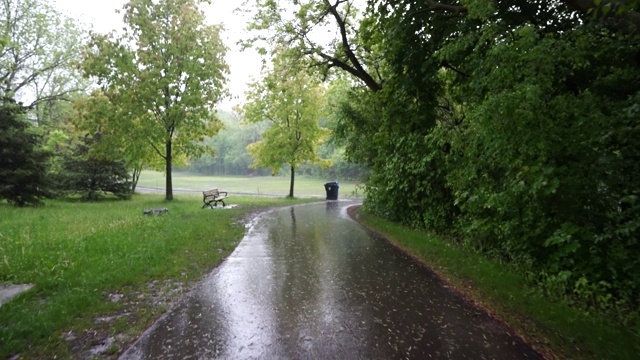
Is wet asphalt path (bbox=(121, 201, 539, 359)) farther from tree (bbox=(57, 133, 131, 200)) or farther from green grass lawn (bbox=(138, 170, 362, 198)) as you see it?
green grass lawn (bbox=(138, 170, 362, 198))

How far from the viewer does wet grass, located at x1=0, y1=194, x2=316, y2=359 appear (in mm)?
3674

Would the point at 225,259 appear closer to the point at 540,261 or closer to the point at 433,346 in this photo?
the point at 433,346

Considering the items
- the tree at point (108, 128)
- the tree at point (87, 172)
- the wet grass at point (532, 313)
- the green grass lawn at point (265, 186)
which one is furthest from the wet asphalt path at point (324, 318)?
the green grass lawn at point (265, 186)

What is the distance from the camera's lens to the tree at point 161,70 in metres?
17.1

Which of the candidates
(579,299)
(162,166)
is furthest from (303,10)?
(162,166)

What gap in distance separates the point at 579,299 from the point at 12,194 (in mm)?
18474

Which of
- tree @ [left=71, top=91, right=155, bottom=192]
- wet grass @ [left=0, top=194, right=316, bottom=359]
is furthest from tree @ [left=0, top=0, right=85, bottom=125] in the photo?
wet grass @ [left=0, top=194, right=316, bottom=359]

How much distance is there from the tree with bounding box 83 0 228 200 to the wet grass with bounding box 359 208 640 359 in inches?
607

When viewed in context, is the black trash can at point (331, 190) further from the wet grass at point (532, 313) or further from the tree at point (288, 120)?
the wet grass at point (532, 313)

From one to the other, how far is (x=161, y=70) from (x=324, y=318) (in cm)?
1732

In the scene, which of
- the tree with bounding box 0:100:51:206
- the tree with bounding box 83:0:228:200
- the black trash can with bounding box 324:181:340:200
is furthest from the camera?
the black trash can with bounding box 324:181:340:200

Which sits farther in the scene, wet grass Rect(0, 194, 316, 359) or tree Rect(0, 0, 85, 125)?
tree Rect(0, 0, 85, 125)

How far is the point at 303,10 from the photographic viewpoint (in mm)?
12719

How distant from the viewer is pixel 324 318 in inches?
168
